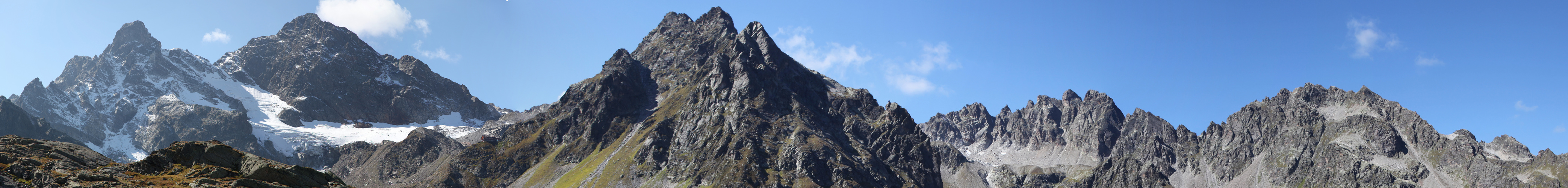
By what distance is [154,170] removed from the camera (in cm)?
7631

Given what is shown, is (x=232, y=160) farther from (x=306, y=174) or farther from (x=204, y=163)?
(x=306, y=174)

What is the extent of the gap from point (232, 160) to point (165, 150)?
227 inches

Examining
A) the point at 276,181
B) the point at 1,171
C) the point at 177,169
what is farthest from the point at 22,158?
the point at 276,181

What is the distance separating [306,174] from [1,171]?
2089cm

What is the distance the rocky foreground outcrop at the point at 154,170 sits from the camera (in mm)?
65875

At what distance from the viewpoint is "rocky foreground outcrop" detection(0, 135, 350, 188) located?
6588cm

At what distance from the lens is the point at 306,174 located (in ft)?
260

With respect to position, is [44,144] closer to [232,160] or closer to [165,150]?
[165,150]

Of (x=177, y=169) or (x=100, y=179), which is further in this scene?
(x=177, y=169)

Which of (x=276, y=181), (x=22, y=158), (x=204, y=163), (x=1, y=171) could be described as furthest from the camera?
(x=204, y=163)

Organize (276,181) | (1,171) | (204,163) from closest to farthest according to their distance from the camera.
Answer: (1,171) → (276,181) → (204,163)

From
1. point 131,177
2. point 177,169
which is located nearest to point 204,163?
point 177,169

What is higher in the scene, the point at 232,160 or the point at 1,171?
the point at 232,160

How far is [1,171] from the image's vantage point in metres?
64.4
